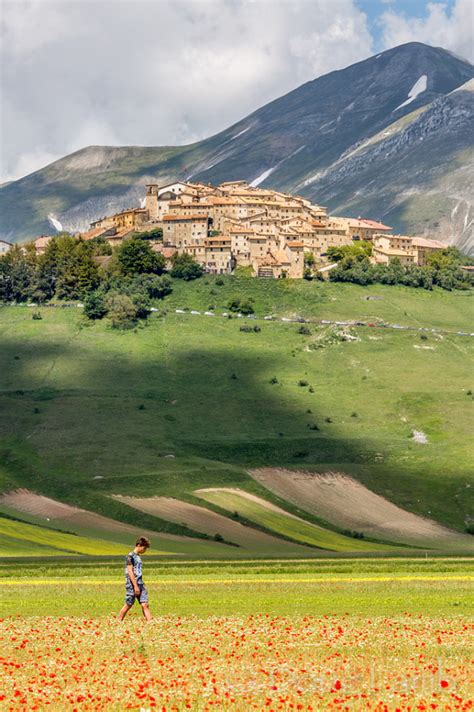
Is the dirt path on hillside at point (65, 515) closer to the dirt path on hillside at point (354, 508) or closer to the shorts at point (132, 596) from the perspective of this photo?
the dirt path on hillside at point (354, 508)

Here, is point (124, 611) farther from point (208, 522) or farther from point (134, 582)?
point (208, 522)

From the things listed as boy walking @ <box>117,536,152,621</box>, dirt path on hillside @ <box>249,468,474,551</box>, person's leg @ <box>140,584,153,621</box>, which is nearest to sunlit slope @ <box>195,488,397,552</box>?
dirt path on hillside @ <box>249,468,474,551</box>

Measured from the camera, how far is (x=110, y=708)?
27391 millimetres

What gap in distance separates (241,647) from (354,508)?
102m

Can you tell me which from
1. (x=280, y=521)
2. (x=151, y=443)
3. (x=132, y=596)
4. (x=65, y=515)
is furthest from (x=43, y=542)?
(x=151, y=443)

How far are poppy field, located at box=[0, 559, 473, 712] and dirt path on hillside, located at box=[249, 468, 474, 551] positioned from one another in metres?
69.0

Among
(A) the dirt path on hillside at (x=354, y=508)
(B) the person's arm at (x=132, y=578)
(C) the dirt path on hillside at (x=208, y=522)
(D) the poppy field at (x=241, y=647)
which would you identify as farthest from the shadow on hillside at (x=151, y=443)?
(B) the person's arm at (x=132, y=578)

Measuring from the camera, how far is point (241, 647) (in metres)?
33.9

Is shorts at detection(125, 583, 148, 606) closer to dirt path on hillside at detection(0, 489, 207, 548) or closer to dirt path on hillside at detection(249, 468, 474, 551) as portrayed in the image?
dirt path on hillside at detection(0, 489, 207, 548)

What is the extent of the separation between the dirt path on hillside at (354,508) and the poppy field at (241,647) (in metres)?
69.0

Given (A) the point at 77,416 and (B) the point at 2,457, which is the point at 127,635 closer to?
(B) the point at 2,457

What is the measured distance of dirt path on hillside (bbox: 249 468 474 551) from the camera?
402 feet

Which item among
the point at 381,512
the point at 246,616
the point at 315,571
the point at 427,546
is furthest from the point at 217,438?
the point at 246,616

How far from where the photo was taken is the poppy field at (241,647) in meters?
28.0
